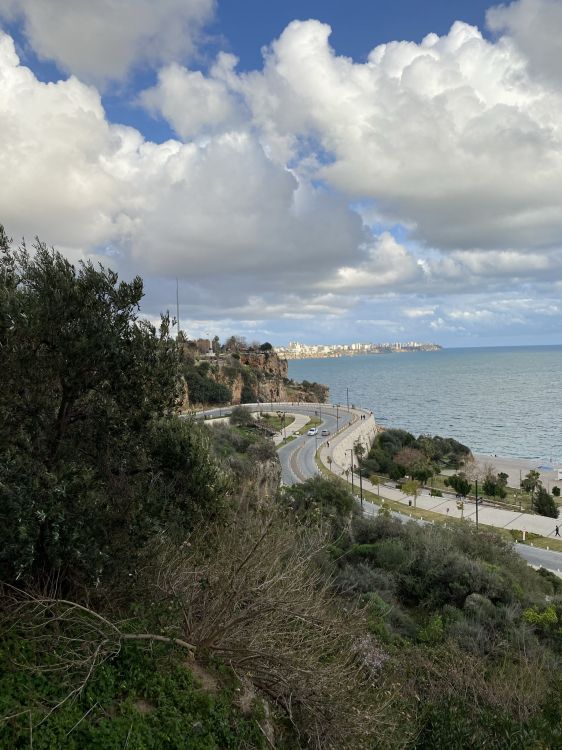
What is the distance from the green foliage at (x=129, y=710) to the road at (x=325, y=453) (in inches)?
880

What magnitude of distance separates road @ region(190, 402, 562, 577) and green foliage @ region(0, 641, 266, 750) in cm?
2234

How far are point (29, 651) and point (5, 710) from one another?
925mm

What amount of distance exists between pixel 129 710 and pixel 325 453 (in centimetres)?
4414

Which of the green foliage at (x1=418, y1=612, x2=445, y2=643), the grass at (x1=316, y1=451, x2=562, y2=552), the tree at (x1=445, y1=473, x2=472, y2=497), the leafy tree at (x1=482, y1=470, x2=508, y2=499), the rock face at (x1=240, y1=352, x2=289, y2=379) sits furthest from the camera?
the rock face at (x1=240, y1=352, x2=289, y2=379)

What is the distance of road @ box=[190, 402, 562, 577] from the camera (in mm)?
26078

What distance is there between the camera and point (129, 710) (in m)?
5.45

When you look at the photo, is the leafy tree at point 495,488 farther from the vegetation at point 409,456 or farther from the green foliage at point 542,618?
the green foliage at point 542,618

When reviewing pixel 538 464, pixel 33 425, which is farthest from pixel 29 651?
pixel 538 464

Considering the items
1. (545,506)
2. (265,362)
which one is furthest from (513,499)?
(265,362)

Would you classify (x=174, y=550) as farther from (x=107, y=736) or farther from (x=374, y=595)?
(x=374, y=595)

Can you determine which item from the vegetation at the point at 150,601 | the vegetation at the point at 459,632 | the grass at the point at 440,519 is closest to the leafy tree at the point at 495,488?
the grass at the point at 440,519

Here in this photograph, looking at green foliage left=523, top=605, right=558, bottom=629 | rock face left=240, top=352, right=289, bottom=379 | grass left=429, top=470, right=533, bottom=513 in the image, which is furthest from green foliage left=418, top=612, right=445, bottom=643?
rock face left=240, top=352, right=289, bottom=379

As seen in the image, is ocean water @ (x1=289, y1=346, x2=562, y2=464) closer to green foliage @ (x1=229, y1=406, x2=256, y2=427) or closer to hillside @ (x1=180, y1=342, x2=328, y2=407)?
hillside @ (x1=180, y1=342, x2=328, y2=407)

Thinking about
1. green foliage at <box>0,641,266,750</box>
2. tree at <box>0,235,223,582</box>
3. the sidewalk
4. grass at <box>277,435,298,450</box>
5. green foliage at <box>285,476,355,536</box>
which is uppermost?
tree at <box>0,235,223,582</box>
